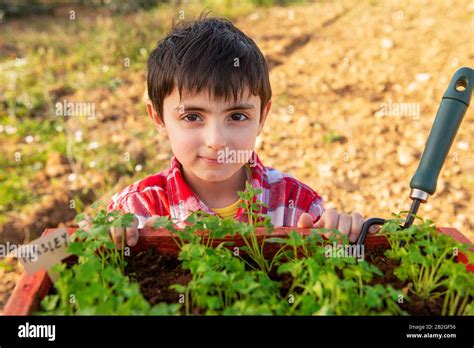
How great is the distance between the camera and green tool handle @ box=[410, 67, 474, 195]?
4.58 feet

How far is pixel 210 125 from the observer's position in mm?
1705

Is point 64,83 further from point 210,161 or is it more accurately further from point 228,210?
point 210,161

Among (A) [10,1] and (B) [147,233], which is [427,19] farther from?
(A) [10,1]

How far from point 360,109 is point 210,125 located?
6.98 feet

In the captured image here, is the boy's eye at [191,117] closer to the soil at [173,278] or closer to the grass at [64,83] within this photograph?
the soil at [173,278]

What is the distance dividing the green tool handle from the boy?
0.89ft

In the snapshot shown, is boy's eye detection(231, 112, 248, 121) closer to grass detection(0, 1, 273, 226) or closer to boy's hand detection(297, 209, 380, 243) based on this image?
boy's hand detection(297, 209, 380, 243)

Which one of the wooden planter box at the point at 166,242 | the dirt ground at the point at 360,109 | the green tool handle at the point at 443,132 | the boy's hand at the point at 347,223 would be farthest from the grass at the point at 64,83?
the green tool handle at the point at 443,132

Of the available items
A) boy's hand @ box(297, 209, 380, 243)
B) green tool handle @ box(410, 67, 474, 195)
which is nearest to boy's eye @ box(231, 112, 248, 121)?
boy's hand @ box(297, 209, 380, 243)

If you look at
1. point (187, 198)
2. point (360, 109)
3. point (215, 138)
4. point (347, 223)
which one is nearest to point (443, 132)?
point (347, 223)

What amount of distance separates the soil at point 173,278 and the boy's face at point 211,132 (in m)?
0.40
